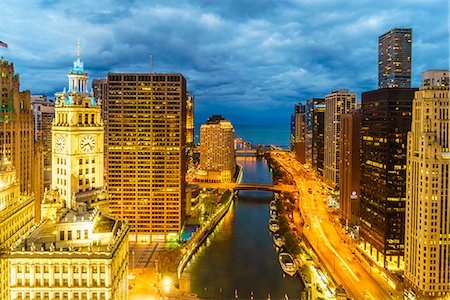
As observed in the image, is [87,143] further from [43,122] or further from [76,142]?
[43,122]

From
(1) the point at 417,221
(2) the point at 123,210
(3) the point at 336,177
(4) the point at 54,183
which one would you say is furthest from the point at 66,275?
A: (3) the point at 336,177

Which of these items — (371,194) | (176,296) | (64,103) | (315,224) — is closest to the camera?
(64,103)

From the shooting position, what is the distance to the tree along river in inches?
2943

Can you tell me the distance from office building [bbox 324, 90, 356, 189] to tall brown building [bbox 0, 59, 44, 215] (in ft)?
396

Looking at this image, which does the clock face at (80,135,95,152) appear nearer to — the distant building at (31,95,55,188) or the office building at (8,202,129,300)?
the office building at (8,202,129,300)

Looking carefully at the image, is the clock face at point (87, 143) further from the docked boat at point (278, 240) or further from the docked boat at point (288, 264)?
the docked boat at point (278, 240)

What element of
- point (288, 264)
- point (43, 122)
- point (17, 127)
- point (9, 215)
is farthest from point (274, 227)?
point (43, 122)

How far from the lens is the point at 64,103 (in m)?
50.4

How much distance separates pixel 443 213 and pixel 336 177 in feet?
364

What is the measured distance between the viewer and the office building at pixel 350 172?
4405 inches

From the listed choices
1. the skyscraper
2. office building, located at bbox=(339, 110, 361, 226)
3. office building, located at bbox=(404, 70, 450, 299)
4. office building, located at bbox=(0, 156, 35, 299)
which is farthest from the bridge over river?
office building, located at bbox=(0, 156, 35, 299)

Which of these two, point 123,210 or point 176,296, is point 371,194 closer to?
point 176,296

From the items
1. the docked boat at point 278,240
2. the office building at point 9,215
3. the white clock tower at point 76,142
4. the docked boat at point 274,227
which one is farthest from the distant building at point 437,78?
the office building at point 9,215

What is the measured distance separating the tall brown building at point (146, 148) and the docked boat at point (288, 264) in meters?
28.2
